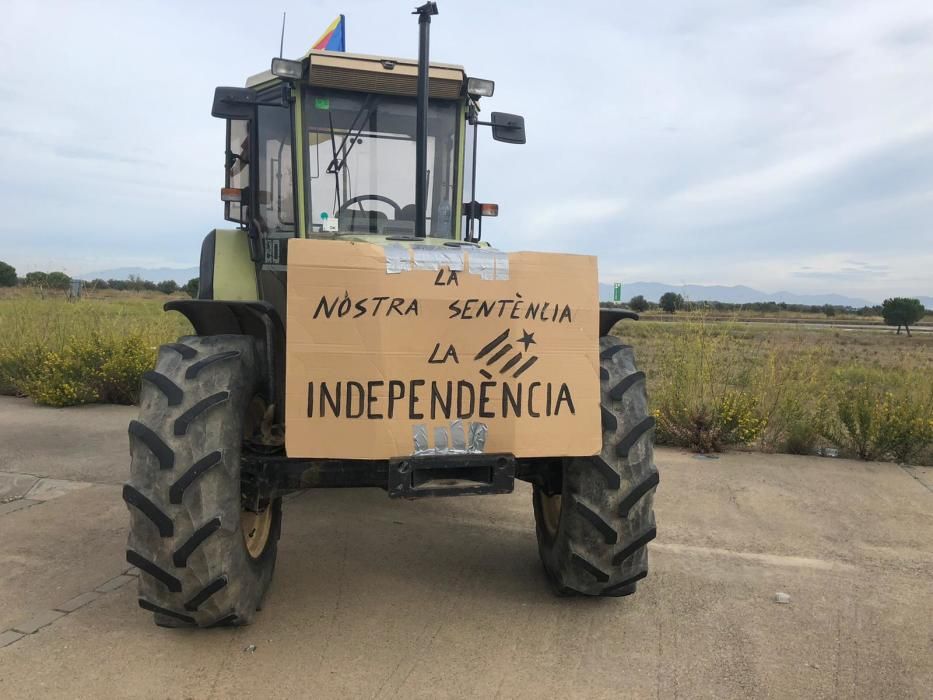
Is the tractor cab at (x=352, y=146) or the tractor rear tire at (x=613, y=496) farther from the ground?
the tractor cab at (x=352, y=146)

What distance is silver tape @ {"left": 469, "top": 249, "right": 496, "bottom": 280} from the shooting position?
2.94 metres

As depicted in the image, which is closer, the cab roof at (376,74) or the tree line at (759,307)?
the cab roof at (376,74)

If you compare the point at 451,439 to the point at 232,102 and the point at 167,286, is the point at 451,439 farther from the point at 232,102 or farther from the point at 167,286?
the point at 167,286

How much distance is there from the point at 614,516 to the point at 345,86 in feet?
9.62

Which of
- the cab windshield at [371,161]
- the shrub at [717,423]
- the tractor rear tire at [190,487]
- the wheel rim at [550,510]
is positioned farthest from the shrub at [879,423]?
the tractor rear tire at [190,487]

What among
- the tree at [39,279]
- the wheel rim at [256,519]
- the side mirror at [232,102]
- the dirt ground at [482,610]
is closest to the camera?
the dirt ground at [482,610]

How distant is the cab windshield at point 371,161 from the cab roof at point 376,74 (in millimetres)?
75

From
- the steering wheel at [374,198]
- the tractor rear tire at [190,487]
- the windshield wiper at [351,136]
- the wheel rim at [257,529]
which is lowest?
the wheel rim at [257,529]

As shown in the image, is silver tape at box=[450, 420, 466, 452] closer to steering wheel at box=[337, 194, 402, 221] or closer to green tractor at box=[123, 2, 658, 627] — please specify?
green tractor at box=[123, 2, 658, 627]

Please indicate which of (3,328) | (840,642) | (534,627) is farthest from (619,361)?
(3,328)

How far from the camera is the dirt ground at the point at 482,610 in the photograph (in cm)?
283

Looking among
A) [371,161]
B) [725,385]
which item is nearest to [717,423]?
[725,385]

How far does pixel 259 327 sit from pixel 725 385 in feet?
18.4

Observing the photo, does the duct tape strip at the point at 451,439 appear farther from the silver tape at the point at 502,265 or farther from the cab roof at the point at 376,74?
the cab roof at the point at 376,74
